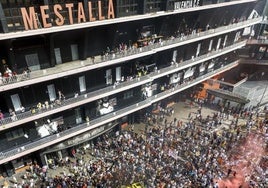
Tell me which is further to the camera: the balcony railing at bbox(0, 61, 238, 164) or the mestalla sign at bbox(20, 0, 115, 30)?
the balcony railing at bbox(0, 61, 238, 164)

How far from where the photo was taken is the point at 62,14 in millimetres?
24234

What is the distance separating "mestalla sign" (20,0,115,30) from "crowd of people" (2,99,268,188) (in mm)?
16986

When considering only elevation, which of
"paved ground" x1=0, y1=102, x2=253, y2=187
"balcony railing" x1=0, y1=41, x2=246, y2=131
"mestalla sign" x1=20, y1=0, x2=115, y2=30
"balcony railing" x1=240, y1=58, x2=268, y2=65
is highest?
"mestalla sign" x1=20, y1=0, x2=115, y2=30

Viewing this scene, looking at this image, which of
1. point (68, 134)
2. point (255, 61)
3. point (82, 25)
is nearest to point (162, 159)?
point (68, 134)

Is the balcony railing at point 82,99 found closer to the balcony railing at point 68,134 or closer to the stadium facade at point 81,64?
the stadium facade at point 81,64

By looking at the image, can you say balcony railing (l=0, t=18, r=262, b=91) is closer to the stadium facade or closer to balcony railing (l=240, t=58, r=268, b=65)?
the stadium facade

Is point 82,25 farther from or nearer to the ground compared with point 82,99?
farther from the ground

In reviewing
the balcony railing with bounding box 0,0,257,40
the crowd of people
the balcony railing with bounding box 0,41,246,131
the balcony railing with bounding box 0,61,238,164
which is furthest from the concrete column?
the crowd of people

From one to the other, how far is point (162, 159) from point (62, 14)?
2090 cm

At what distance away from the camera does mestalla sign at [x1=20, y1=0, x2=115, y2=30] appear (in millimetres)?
22297

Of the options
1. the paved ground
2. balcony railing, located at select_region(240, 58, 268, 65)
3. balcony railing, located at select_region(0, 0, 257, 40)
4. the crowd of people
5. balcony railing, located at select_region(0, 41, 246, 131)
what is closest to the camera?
balcony railing, located at select_region(0, 0, 257, 40)

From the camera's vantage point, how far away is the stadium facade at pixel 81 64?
23953 millimetres

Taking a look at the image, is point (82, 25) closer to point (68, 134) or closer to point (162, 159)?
point (68, 134)

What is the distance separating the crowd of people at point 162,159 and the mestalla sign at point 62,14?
17.0 meters
